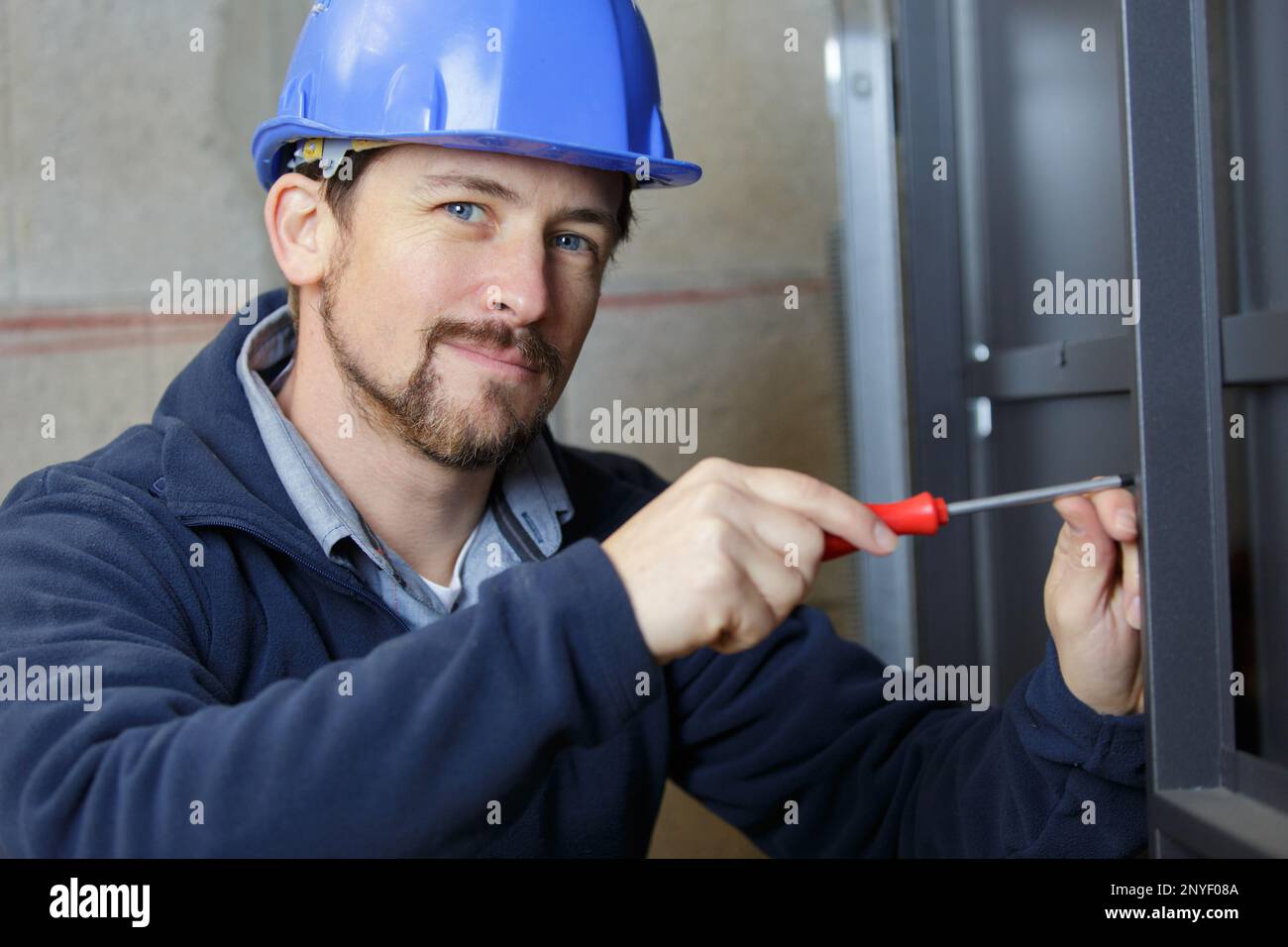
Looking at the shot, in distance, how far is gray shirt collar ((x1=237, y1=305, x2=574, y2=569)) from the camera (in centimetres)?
116

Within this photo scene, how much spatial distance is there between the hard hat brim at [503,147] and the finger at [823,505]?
0.43 metres

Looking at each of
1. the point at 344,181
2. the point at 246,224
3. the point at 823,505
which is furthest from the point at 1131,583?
the point at 246,224

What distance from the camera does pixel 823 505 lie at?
0.81 metres

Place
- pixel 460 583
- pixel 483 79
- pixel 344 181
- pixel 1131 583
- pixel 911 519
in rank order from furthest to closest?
pixel 460 583 < pixel 344 181 < pixel 483 79 < pixel 1131 583 < pixel 911 519

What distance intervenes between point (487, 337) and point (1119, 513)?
58 centimetres

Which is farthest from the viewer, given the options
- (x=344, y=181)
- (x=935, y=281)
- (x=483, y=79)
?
(x=935, y=281)

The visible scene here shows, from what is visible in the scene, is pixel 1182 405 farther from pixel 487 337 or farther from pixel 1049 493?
pixel 487 337

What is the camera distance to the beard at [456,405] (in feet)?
3.79

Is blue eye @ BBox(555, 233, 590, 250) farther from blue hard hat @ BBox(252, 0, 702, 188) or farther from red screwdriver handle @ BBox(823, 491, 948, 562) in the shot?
red screwdriver handle @ BBox(823, 491, 948, 562)

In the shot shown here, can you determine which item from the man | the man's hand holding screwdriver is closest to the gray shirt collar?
the man

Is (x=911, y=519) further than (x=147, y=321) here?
No
